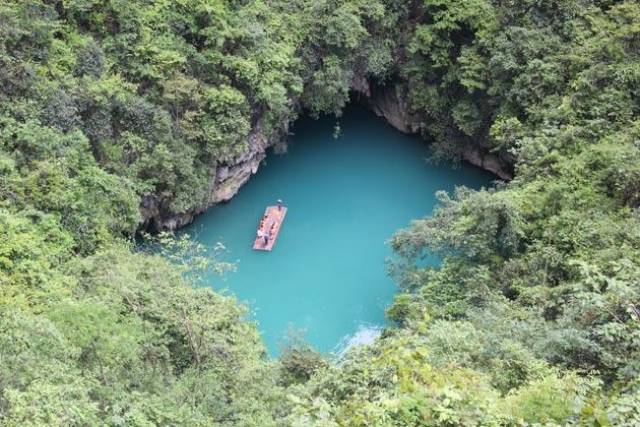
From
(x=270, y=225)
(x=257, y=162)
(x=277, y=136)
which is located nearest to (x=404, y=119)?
(x=277, y=136)

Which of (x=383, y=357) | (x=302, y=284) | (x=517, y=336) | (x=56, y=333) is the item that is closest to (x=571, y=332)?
(x=517, y=336)

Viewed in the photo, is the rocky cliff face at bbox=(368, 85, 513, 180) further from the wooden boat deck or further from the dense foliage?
the wooden boat deck

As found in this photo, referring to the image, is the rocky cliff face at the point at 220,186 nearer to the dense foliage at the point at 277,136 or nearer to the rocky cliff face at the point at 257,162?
the rocky cliff face at the point at 257,162

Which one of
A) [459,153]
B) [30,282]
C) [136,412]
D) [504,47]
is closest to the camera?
[136,412]

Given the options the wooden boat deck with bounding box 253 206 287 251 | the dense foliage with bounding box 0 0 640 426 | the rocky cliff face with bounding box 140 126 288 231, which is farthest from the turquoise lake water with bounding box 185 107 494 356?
the dense foliage with bounding box 0 0 640 426

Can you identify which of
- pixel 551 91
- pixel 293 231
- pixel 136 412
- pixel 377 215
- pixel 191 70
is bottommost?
pixel 136 412

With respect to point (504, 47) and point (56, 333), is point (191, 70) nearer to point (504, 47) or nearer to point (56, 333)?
point (504, 47)

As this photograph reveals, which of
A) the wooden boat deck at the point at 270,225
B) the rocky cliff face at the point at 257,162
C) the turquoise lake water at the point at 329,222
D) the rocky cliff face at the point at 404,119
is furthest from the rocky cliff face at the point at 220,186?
the rocky cliff face at the point at 404,119
